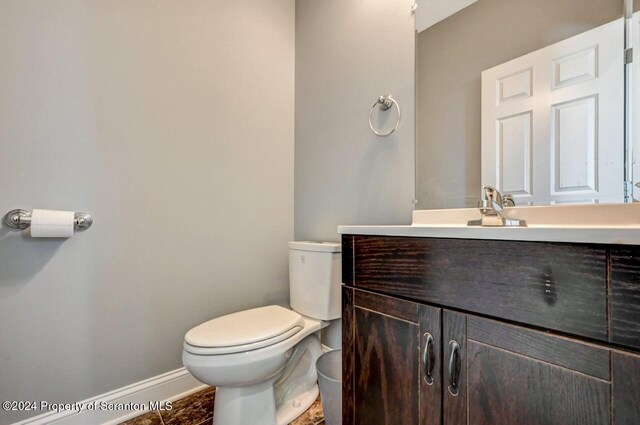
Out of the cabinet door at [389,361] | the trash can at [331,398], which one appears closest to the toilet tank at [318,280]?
the trash can at [331,398]

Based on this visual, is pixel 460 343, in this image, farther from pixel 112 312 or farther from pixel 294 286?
pixel 112 312

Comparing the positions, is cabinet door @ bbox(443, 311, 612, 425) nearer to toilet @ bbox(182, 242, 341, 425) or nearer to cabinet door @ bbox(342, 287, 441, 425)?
cabinet door @ bbox(342, 287, 441, 425)

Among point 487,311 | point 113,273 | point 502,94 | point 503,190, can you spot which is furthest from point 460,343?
point 113,273

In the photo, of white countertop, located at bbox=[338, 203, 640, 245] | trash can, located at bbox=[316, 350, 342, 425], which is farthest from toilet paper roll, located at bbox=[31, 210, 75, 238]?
trash can, located at bbox=[316, 350, 342, 425]

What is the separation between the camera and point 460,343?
662mm

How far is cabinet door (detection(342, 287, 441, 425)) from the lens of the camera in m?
0.71

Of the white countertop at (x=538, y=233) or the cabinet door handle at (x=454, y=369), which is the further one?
the cabinet door handle at (x=454, y=369)

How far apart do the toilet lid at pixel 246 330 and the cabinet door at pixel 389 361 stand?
0.30 metres

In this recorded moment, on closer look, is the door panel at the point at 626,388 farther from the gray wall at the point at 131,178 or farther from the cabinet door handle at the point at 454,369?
the gray wall at the point at 131,178

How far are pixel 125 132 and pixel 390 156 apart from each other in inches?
47.5

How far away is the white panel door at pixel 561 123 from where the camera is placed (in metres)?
0.79

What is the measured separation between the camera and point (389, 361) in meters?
0.81

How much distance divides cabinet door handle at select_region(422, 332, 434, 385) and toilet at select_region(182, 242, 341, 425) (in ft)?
1.87

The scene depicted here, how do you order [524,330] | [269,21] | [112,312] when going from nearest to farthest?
[524,330] → [112,312] → [269,21]
